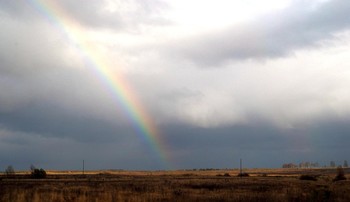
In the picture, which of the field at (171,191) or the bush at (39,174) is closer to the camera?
the field at (171,191)

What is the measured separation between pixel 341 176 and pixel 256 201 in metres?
72.8

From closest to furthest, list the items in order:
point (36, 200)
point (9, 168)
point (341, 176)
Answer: point (36, 200) < point (341, 176) < point (9, 168)

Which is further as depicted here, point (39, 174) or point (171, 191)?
point (39, 174)

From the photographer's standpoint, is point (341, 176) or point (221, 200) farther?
point (341, 176)

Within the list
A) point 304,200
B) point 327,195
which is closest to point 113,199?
point 304,200

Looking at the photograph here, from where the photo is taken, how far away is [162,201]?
26312mm

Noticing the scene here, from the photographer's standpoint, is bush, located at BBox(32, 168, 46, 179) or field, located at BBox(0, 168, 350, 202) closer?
field, located at BBox(0, 168, 350, 202)

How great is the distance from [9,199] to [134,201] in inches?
283

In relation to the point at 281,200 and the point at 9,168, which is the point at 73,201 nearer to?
the point at 281,200

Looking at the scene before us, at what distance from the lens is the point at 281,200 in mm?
25094

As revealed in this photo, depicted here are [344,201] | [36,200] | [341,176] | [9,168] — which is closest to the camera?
[36,200]

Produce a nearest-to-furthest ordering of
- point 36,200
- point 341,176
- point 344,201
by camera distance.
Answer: point 36,200 < point 344,201 < point 341,176

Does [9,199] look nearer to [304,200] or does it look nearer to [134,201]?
[134,201]

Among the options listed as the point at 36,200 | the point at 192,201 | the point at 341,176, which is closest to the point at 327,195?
the point at 192,201
